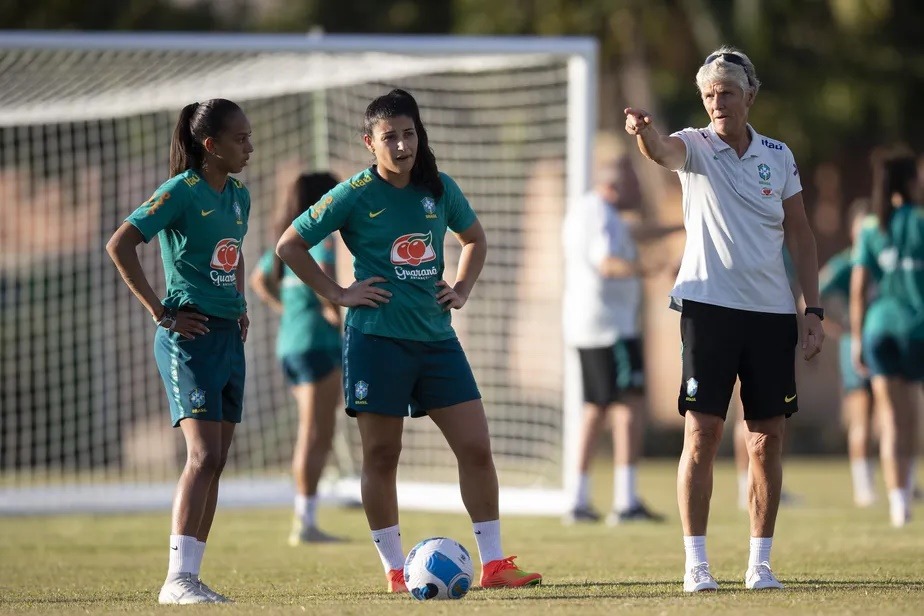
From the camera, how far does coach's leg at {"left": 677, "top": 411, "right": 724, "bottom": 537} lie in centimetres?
655

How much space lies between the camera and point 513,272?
14.8 m

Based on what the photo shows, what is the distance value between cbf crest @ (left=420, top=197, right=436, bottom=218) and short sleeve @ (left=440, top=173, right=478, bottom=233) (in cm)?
11

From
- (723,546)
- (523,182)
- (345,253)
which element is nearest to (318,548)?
(723,546)

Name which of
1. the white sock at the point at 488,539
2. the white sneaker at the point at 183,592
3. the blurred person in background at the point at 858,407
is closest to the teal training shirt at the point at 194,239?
the white sneaker at the point at 183,592

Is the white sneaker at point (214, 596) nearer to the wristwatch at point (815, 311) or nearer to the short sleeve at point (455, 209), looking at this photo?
the short sleeve at point (455, 209)

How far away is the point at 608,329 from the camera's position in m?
11.4

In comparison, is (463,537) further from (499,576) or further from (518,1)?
(518,1)

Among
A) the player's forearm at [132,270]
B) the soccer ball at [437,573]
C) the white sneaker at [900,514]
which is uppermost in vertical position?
the player's forearm at [132,270]

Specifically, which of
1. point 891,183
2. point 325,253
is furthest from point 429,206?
point 891,183

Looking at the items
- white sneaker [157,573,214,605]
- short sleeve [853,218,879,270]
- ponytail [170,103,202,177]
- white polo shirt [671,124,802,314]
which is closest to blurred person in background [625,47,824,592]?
white polo shirt [671,124,802,314]

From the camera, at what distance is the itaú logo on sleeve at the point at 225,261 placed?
670 centimetres

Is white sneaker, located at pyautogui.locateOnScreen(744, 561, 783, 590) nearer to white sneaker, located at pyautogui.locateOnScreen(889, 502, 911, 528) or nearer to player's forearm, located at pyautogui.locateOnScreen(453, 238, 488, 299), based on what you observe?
player's forearm, located at pyautogui.locateOnScreen(453, 238, 488, 299)

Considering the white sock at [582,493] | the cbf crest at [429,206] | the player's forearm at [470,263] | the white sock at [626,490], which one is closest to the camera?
the cbf crest at [429,206]

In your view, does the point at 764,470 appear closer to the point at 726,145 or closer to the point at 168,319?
the point at 726,145
